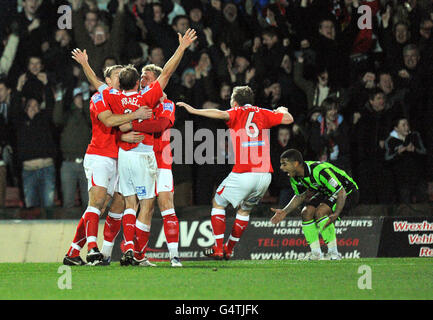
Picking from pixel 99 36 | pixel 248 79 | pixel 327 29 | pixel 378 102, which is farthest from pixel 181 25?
pixel 378 102

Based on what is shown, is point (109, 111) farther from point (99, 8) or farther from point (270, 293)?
point (99, 8)

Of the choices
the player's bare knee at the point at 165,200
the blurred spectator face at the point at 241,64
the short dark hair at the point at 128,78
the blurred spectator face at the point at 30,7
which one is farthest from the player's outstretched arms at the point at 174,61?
the blurred spectator face at the point at 30,7

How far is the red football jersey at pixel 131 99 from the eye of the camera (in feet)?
31.7

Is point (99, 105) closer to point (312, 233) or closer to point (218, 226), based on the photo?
point (218, 226)

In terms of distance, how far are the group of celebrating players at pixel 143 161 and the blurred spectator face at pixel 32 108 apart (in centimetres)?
365

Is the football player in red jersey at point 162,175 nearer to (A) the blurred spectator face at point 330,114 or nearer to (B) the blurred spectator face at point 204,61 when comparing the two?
(B) the blurred spectator face at point 204,61

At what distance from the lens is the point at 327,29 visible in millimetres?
15242

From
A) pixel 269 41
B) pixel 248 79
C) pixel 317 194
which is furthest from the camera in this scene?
pixel 269 41

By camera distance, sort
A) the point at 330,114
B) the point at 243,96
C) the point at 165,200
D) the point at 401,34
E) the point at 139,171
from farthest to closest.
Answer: the point at 401,34 → the point at 330,114 → the point at 243,96 → the point at 165,200 → the point at 139,171

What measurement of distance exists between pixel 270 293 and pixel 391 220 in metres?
6.77

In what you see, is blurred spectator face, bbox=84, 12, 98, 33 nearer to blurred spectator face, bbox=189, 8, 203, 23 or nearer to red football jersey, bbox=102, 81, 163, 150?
blurred spectator face, bbox=189, 8, 203, 23

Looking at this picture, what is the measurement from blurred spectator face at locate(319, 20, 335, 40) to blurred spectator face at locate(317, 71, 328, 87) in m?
0.77

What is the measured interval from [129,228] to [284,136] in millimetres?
4735

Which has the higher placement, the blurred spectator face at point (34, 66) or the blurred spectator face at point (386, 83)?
the blurred spectator face at point (34, 66)
